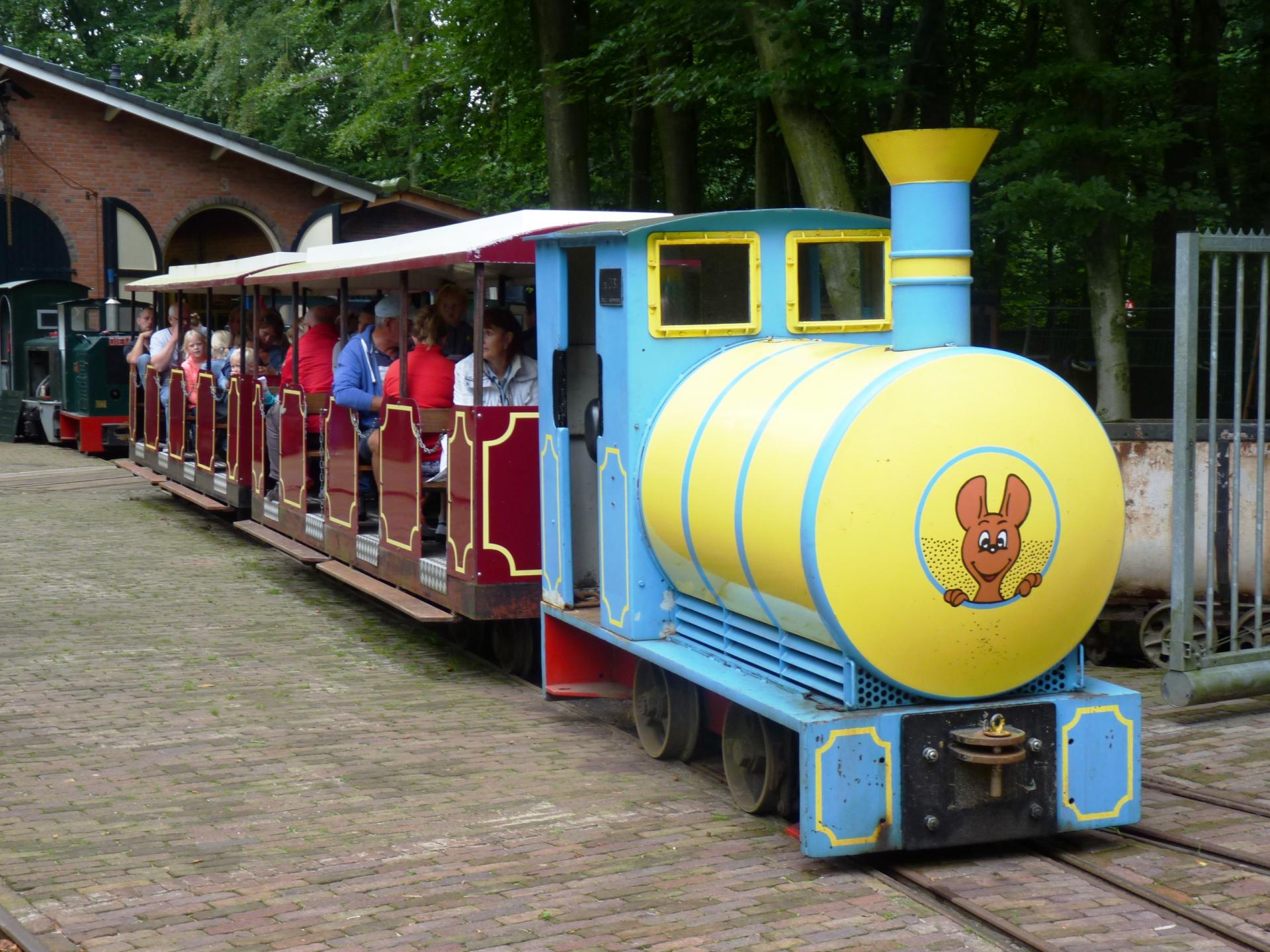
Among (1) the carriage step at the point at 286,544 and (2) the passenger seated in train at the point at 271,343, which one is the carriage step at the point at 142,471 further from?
(1) the carriage step at the point at 286,544

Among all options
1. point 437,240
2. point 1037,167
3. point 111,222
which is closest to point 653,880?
point 437,240

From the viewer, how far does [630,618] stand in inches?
274

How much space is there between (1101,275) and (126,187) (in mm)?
21556

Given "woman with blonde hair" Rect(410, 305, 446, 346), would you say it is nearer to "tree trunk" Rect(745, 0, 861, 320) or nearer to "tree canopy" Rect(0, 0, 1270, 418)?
"tree trunk" Rect(745, 0, 861, 320)

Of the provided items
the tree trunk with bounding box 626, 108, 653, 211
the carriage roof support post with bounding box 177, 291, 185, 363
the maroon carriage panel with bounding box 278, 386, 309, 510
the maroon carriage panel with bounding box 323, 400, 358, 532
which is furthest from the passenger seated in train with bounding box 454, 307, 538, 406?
the tree trunk with bounding box 626, 108, 653, 211

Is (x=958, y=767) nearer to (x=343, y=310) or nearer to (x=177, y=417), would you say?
(x=343, y=310)

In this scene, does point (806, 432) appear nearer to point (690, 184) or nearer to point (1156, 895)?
point (1156, 895)

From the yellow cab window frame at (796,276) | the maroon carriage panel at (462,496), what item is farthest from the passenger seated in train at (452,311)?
the yellow cab window frame at (796,276)

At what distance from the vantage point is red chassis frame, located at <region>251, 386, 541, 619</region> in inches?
328

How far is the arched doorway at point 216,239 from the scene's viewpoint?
3304cm

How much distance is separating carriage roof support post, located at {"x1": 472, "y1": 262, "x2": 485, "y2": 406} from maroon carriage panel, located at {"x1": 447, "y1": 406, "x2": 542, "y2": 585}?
0.13 m

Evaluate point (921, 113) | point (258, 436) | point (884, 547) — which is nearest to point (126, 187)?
point (258, 436)

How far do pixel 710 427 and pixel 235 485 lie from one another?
8.68 metres

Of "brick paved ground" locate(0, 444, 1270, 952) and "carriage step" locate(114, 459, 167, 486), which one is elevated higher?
"carriage step" locate(114, 459, 167, 486)
